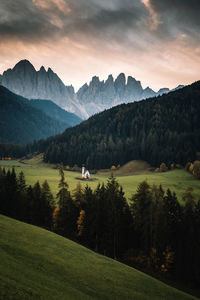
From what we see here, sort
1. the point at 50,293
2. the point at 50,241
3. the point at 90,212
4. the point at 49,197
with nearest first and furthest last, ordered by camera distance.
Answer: the point at 50,293
the point at 50,241
the point at 90,212
the point at 49,197

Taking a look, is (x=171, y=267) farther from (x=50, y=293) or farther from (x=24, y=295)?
(x=24, y=295)

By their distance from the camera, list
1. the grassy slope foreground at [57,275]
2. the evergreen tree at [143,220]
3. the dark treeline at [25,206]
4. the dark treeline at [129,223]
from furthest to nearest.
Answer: the dark treeline at [25,206]
the evergreen tree at [143,220]
the dark treeline at [129,223]
the grassy slope foreground at [57,275]

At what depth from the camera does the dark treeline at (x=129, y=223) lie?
39.2m

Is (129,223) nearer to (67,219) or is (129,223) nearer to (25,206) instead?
(67,219)

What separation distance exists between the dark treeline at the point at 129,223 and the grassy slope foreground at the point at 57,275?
13.1m

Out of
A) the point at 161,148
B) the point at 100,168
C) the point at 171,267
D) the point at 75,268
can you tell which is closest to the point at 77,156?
the point at 100,168

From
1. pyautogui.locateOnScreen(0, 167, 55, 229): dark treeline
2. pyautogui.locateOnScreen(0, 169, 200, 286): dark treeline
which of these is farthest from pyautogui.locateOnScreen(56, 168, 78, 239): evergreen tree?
pyautogui.locateOnScreen(0, 167, 55, 229): dark treeline

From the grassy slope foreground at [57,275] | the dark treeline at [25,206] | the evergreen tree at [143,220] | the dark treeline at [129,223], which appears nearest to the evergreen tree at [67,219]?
the dark treeline at [129,223]

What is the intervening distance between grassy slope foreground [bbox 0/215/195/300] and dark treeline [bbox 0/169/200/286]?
1306 cm

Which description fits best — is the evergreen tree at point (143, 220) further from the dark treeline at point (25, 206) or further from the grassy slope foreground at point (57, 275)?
the dark treeline at point (25, 206)

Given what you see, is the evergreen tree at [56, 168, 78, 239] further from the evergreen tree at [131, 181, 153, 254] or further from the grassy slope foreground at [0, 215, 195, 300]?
the grassy slope foreground at [0, 215, 195, 300]

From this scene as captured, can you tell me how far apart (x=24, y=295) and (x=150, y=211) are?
3242 cm

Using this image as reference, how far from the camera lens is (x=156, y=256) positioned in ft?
133

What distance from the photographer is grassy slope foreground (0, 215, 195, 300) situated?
1423cm
